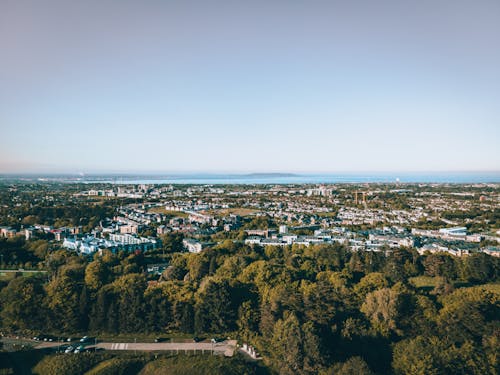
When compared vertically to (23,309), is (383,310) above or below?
above

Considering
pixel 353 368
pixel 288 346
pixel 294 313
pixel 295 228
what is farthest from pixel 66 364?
pixel 295 228

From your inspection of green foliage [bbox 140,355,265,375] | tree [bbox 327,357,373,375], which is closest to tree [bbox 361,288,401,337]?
tree [bbox 327,357,373,375]

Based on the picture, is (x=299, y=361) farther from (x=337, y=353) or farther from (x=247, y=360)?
(x=247, y=360)

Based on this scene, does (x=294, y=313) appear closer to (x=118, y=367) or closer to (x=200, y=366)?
(x=200, y=366)

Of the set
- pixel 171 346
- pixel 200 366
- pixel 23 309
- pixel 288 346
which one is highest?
pixel 288 346

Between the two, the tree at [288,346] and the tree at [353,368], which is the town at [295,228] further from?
the tree at [353,368]

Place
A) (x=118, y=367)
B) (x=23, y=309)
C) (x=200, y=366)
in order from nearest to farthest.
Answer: (x=118, y=367)
(x=200, y=366)
(x=23, y=309)

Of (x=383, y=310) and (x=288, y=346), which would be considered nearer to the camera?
(x=288, y=346)
